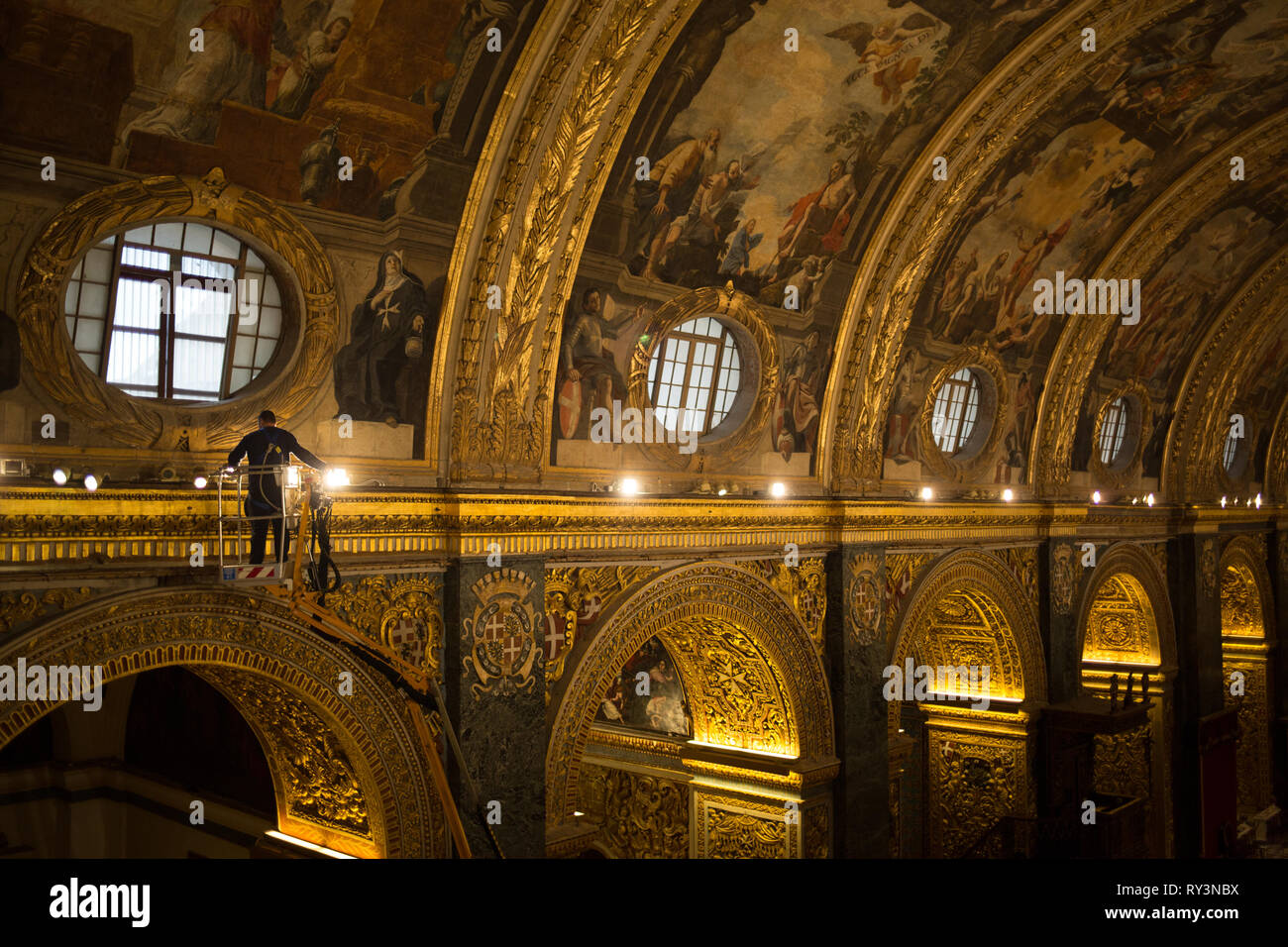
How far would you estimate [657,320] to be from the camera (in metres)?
13.1

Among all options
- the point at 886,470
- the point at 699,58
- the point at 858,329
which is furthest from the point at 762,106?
the point at 886,470

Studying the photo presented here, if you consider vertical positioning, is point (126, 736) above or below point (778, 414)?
below

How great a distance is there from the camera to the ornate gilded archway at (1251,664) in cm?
3075

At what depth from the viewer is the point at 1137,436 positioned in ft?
81.0

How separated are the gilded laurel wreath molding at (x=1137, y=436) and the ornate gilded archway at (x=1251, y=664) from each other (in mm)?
8072

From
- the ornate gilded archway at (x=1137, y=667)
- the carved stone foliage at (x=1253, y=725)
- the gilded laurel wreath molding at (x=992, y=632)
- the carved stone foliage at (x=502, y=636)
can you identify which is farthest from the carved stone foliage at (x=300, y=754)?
the carved stone foliage at (x=1253, y=725)

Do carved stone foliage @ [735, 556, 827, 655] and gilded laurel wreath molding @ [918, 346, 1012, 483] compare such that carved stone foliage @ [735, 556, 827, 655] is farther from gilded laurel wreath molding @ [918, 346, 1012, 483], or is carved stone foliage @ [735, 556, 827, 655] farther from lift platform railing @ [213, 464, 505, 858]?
lift platform railing @ [213, 464, 505, 858]

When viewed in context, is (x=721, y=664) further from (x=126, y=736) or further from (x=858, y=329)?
(x=126, y=736)

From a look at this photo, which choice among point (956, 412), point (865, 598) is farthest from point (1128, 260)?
point (865, 598)

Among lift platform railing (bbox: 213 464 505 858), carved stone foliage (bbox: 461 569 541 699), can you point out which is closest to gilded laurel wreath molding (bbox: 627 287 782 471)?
carved stone foliage (bbox: 461 569 541 699)

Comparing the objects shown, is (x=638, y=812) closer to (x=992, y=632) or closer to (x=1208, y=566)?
(x=992, y=632)

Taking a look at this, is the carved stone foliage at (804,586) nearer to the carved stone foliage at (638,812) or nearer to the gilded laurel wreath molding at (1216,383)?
the carved stone foliage at (638,812)

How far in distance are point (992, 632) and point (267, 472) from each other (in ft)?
49.8

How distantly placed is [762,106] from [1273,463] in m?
24.8
